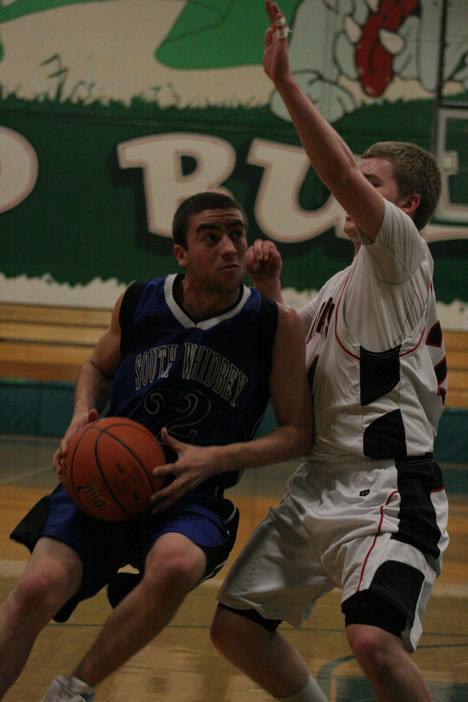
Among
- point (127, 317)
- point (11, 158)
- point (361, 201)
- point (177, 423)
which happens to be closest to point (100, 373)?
point (127, 317)

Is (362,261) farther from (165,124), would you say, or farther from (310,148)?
(165,124)

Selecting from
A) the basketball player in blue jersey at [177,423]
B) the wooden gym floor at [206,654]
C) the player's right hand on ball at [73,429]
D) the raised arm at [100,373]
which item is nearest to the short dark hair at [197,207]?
the basketball player in blue jersey at [177,423]

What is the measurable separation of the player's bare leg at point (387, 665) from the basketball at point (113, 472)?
2.68ft

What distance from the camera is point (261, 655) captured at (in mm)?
3467

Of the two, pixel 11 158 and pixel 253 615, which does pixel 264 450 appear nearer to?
pixel 253 615

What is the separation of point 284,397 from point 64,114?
8.43 metres

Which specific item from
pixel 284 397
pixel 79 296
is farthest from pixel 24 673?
pixel 79 296

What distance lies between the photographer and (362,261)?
335cm

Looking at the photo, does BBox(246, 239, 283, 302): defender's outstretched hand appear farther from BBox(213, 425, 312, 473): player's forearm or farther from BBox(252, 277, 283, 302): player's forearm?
BBox(213, 425, 312, 473): player's forearm

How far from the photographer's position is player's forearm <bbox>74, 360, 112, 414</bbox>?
366 cm

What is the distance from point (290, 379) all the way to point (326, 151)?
30.0 inches

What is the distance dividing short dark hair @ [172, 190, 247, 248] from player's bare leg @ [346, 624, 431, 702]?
144cm

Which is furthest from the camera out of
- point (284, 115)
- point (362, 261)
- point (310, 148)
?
point (284, 115)

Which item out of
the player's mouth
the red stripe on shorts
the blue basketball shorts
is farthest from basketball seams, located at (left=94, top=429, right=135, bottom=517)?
the player's mouth
